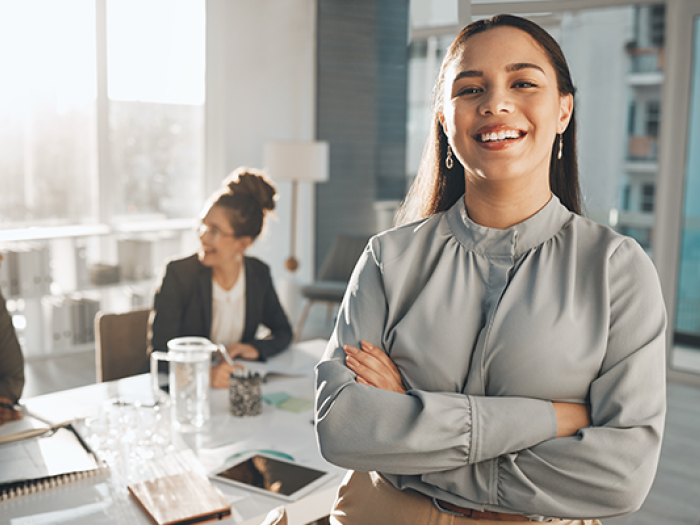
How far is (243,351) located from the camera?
2.28 meters

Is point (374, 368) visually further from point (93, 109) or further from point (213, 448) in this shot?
point (93, 109)

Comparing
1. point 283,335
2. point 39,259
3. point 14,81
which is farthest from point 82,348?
point 283,335

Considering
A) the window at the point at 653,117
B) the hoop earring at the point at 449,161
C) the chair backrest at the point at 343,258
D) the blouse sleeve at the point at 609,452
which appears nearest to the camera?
the blouse sleeve at the point at 609,452

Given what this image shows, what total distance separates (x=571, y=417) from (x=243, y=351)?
1412 mm

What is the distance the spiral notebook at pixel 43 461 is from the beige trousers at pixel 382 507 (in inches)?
23.3

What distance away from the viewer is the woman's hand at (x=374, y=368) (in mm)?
1116

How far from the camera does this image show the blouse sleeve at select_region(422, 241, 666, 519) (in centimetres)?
101

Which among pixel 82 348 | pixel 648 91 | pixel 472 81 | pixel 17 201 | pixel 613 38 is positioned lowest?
pixel 82 348

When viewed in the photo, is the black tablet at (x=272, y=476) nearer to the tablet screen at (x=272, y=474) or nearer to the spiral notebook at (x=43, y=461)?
the tablet screen at (x=272, y=474)

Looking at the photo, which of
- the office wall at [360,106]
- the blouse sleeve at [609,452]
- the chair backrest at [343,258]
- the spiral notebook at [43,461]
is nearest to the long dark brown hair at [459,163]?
the blouse sleeve at [609,452]

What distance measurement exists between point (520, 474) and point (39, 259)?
4.80 meters

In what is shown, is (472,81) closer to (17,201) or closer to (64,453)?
(64,453)

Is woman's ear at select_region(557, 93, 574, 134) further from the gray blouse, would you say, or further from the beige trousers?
the beige trousers

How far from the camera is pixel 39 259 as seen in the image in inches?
199
